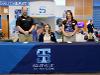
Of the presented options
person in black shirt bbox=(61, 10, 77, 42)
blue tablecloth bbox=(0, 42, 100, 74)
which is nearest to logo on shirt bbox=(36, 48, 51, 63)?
blue tablecloth bbox=(0, 42, 100, 74)

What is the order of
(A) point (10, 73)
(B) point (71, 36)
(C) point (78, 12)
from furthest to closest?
1. (C) point (78, 12)
2. (B) point (71, 36)
3. (A) point (10, 73)

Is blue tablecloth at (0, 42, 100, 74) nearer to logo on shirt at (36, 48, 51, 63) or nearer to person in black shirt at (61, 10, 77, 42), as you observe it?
logo on shirt at (36, 48, 51, 63)

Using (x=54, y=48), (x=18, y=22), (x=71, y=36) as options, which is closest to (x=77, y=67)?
(x=54, y=48)

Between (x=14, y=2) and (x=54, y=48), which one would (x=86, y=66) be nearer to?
(x=54, y=48)

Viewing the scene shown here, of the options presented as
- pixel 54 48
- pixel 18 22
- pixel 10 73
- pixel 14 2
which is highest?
pixel 14 2

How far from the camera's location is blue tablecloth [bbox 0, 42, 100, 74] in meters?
8.09

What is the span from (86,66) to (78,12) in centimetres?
1728

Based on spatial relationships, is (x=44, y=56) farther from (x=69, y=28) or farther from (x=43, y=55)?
(x=69, y=28)

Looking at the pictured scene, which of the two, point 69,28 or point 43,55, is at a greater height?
point 69,28

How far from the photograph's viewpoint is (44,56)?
319 inches

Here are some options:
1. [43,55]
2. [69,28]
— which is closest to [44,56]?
[43,55]

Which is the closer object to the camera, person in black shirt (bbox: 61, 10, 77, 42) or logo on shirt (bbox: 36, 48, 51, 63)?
logo on shirt (bbox: 36, 48, 51, 63)

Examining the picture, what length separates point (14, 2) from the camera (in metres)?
20.7

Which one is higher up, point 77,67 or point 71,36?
point 71,36
